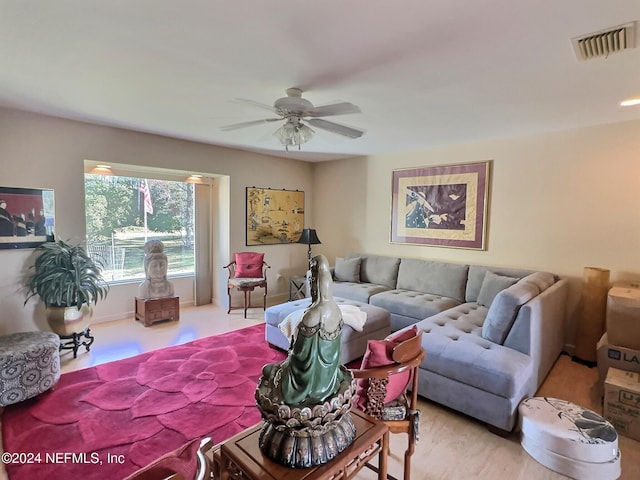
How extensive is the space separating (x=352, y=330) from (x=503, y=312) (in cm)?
131

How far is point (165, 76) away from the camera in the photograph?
90.0 inches

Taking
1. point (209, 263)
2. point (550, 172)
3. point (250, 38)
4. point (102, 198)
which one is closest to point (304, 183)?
point (209, 263)

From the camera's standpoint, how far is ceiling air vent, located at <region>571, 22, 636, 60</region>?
1.65 metres

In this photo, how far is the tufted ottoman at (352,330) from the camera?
312 centimetres

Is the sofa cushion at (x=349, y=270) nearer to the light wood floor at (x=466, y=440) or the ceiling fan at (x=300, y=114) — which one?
the light wood floor at (x=466, y=440)

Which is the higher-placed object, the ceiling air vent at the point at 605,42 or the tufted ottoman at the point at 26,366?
the ceiling air vent at the point at 605,42

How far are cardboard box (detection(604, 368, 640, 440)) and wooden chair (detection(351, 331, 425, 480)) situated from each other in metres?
1.68

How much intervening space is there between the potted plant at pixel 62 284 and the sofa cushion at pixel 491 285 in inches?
170

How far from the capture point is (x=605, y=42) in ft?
5.71

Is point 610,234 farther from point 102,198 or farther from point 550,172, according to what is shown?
point 102,198

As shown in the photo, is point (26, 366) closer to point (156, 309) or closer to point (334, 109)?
point (156, 309)

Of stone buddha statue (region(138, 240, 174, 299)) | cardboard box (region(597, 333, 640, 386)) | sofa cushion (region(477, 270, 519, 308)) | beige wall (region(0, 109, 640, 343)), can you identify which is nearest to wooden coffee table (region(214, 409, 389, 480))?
cardboard box (region(597, 333, 640, 386))

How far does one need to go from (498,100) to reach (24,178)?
4563 millimetres

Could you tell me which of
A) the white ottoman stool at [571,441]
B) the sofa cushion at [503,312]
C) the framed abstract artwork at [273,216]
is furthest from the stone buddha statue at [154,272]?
the white ottoman stool at [571,441]
